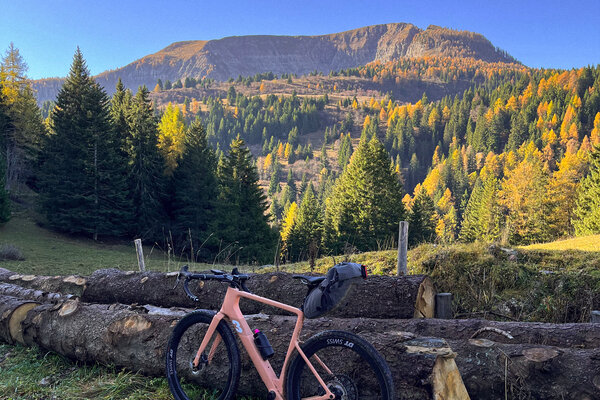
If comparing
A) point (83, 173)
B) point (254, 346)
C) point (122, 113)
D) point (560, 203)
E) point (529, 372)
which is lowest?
point (560, 203)

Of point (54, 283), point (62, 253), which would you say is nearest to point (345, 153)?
point (62, 253)

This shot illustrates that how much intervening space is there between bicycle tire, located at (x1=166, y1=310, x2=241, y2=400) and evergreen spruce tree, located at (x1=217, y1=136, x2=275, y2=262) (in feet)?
91.9

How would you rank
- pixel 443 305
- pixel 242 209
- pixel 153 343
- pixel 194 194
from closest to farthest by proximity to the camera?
pixel 153 343 < pixel 443 305 < pixel 242 209 < pixel 194 194

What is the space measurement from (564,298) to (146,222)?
33.4 m

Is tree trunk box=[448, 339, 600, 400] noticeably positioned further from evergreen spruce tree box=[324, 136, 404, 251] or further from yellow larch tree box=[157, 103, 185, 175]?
yellow larch tree box=[157, 103, 185, 175]

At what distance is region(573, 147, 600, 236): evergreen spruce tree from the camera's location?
36.5 metres

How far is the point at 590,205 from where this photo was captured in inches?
1549

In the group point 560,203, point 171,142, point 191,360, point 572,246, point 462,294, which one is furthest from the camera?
point 560,203

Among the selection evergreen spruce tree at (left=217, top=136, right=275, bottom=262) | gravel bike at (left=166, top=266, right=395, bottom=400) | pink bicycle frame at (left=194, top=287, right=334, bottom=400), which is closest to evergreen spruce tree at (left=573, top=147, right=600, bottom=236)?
evergreen spruce tree at (left=217, top=136, right=275, bottom=262)

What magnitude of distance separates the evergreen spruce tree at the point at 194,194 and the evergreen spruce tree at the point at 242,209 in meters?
2.30

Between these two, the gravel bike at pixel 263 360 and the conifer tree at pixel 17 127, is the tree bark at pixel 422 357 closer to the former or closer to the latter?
the gravel bike at pixel 263 360

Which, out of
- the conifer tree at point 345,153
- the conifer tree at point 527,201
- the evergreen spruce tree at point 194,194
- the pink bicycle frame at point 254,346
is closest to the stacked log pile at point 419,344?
the pink bicycle frame at point 254,346

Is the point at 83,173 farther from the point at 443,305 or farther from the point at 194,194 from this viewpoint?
the point at 443,305

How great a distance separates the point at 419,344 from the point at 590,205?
45.6m
